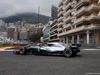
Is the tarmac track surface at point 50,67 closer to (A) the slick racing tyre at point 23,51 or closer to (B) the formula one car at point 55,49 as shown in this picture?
(B) the formula one car at point 55,49

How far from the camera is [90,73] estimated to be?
3.75 meters

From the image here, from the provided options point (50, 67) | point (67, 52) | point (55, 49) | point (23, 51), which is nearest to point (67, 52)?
point (67, 52)

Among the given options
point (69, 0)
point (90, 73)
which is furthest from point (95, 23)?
point (90, 73)

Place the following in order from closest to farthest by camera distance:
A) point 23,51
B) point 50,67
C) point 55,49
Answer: point 50,67, point 55,49, point 23,51

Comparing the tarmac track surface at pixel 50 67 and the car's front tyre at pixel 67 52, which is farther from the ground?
the car's front tyre at pixel 67 52

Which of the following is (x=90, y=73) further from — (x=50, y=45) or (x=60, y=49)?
(x=50, y=45)

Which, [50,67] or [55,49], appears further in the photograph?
[55,49]

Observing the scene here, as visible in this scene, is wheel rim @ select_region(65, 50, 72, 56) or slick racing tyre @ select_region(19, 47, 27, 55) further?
slick racing tyre @ select_region(19, 47, 27, 55)

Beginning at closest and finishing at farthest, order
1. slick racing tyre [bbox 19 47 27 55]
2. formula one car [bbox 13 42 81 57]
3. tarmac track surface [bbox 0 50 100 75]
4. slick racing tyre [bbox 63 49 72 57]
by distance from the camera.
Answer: tarmac track surface [bbox 0 50 100 75] → slick racing tyre [bbox 63 49 72 57] → formula one car [bbox 13 42 81 57] → slick racing tyre [bbox 19 47 27 55]

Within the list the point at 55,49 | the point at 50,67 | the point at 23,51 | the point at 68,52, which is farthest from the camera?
the point at 23,51

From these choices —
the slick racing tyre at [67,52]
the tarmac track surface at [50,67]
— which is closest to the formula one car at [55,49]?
the slick racing tyre at [67,52]

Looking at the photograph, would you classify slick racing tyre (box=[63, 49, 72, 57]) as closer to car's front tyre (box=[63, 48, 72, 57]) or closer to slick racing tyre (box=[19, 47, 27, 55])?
car's front tyre (box=[63, 48, 72, 57])

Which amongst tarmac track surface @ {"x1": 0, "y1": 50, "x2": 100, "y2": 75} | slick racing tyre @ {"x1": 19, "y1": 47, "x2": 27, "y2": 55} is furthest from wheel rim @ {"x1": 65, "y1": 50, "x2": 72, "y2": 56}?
slick racing tyre @ {"x1": 19, "y1": 47, "x2": 27, "y2": 55}

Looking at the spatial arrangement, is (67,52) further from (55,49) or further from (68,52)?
(55,49)
